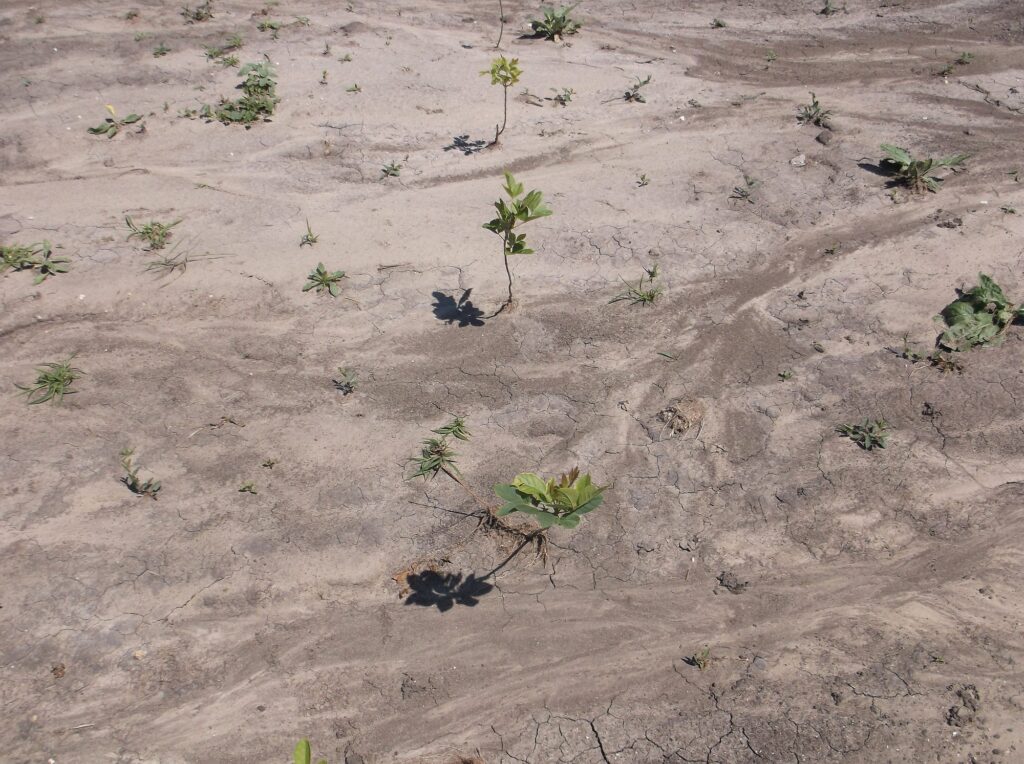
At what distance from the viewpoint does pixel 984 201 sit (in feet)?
18.4

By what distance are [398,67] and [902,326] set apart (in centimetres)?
543

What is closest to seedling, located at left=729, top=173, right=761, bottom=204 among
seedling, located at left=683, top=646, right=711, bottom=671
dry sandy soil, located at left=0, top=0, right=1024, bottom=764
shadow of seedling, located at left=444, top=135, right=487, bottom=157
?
dry sandy soil, located at left=0, top=0, right=1024, bottom=764

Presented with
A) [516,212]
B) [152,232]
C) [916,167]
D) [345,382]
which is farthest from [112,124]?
[916,167]

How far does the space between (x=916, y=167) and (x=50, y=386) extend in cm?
668

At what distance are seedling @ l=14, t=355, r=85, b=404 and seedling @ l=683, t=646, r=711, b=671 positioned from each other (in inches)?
157

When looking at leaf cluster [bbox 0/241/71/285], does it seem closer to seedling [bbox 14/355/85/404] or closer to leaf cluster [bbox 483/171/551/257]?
seedling [bbox 14/355/85/404]

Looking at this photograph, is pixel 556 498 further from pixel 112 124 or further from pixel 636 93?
pixel 112 124

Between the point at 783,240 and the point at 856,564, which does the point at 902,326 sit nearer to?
the point at 783,240

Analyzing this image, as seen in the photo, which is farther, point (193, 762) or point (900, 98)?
point (900, 98)

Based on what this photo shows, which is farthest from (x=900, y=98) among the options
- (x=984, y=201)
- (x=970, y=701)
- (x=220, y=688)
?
(x=220, y=688)

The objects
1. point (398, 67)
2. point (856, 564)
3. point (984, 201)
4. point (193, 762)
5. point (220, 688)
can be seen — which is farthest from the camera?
point (398, 67)

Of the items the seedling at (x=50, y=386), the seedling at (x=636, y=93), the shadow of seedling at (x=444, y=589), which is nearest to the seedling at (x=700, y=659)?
the shadow of seedling at (x=444, y=589)

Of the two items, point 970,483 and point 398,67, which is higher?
point 398,67

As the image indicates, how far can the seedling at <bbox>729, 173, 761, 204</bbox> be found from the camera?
5.74 meters
